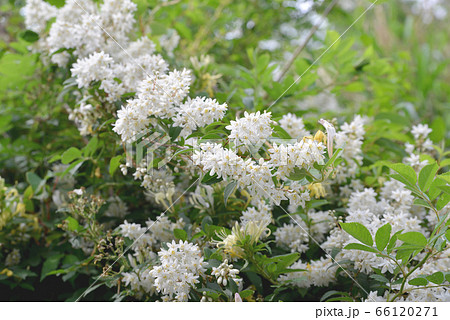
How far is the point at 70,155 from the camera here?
122 centimetres

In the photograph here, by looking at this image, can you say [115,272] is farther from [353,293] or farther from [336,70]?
[336,70]

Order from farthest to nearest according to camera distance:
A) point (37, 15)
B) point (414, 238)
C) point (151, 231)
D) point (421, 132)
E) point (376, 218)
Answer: point (37, 15) < point (421, 132) < point (151, 231) < point (376, 218) < point (414, 238)

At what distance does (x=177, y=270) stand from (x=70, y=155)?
0.51 metres

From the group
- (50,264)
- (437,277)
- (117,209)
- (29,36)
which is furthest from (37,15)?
(437,277)

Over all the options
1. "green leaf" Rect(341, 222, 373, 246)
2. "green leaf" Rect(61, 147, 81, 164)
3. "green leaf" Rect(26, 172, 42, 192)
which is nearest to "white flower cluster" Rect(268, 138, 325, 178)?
"green leaf" Rect(341, 222, 373, 246)

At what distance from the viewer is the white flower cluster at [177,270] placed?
0.91 m

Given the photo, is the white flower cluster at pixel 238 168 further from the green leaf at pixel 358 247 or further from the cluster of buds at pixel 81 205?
the cluster of buds at pixel 81 205

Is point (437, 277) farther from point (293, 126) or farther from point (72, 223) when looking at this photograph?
point (72, 223)

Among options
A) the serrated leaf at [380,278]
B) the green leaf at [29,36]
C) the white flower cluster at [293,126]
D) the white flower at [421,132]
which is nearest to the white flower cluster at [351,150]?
the white flower cluster at [293,126]

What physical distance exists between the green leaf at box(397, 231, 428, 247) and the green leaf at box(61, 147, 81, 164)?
0.87 meters

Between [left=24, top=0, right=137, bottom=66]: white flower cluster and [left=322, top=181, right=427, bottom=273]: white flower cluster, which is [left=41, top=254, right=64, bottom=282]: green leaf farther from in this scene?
[left=322, top=181, right=427, bottom=273]: white flower cluster

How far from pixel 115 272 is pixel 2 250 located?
0.49m

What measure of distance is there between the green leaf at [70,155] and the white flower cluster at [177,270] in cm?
46

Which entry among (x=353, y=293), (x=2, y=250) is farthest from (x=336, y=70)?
(x=2, y=250)
